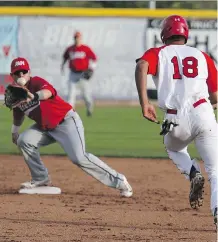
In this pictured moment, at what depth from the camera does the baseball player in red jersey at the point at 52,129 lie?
7754mm

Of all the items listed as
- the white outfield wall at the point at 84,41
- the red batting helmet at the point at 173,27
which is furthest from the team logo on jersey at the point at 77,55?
the red batting helmet at the point at 173,27

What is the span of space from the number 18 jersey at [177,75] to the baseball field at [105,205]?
1.09m

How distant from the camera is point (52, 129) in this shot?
26.1 ft

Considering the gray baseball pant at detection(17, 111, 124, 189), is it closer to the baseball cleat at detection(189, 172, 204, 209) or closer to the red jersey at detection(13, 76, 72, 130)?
the red jersey at detection(13, 76, 72, 130)

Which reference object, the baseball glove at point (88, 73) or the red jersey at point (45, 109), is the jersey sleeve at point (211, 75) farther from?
the baseball glove at point (88, 73)

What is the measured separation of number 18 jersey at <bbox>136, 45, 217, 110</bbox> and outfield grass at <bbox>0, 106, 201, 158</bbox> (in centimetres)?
577

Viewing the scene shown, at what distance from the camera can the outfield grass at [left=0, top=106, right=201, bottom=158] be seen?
39.8ft

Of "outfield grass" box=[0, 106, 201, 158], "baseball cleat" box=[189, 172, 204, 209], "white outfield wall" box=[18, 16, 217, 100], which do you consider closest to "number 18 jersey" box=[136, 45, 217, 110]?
"baseball cleat" box=[189, 172, 204, 209]

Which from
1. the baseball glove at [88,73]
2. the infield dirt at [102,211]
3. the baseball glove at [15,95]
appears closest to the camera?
the infield dirt at [102,211]

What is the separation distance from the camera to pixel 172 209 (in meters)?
7.42

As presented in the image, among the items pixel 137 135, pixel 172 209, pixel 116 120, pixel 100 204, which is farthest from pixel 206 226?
pixel 116 120

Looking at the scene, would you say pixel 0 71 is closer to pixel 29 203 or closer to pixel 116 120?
pixel 116 120

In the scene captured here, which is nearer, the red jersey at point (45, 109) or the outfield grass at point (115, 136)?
the red jersey at point (45, 109)

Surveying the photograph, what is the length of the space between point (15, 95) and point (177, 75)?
2229 millimetres
